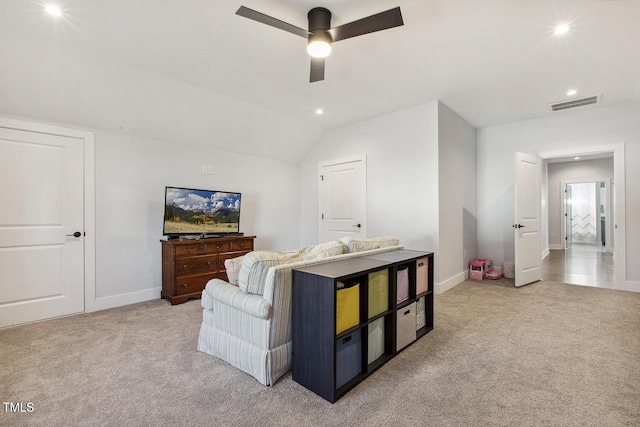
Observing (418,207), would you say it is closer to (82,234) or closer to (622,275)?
(622,275)

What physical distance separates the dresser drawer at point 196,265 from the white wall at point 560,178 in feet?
29.1

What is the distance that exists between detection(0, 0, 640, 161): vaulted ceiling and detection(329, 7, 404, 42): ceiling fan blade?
0.62 feet

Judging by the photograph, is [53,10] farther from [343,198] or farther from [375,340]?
[343,198]

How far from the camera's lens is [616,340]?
2564mm

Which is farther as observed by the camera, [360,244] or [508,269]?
[508,269]

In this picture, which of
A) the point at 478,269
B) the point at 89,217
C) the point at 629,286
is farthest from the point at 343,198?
the point at 629,286

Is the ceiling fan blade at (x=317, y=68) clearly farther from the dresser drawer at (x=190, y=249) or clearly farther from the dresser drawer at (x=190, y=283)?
the dresser drawer at (x=190, y=283)

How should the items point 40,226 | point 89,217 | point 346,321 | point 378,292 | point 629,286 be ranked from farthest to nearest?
point 629,286 → point 89,217 → point 40,226 → point 378,292 → point 346,321

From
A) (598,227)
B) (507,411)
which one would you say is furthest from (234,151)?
(598,227)

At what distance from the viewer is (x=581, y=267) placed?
18.9 ft

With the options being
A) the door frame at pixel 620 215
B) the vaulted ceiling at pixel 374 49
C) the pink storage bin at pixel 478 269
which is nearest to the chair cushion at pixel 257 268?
the vaulted ceiling at pixel 374 49

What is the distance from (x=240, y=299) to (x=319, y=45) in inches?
79.4

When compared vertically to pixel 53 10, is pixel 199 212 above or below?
below

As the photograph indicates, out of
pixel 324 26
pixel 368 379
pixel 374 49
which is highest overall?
pixel 374 49
